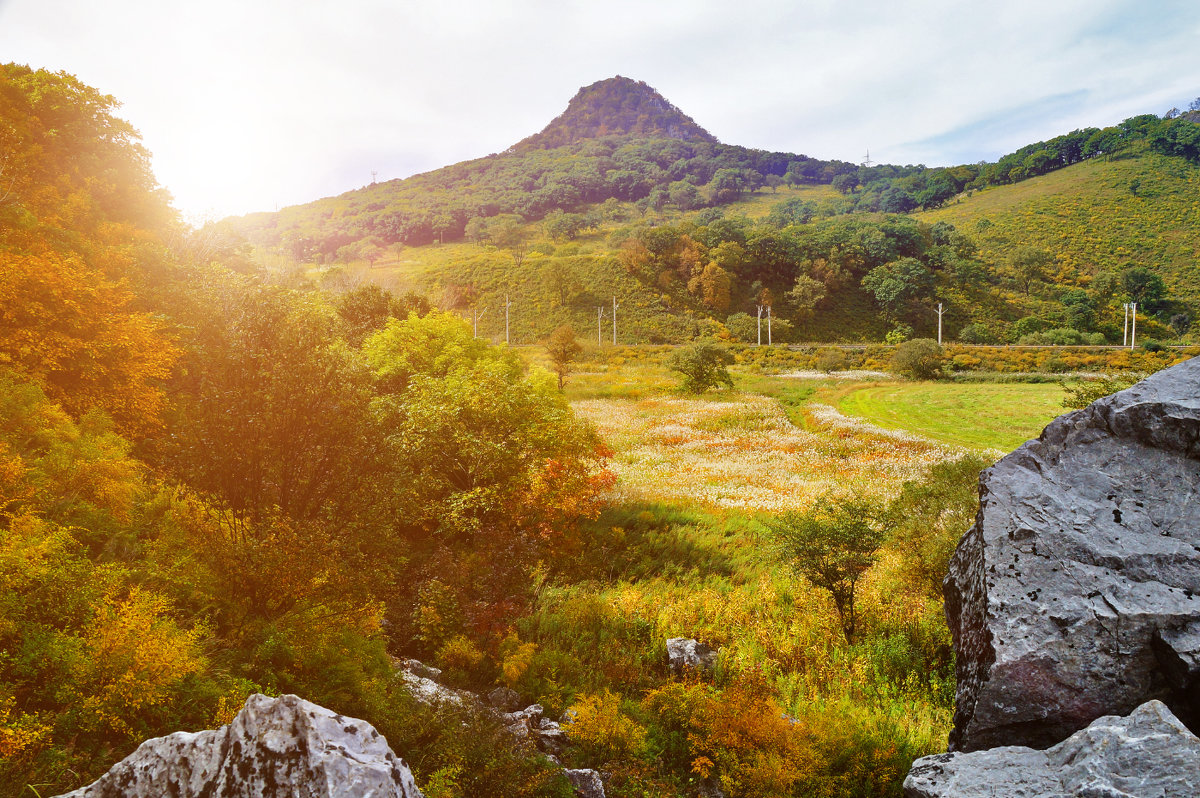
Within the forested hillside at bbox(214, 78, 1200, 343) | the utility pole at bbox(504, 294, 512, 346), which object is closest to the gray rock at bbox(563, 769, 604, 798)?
the utility pole at bbox(504, 294, 512, 346)

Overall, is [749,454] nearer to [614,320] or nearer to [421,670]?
[421,670]

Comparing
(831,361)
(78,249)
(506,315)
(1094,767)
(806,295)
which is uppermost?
(806,295)

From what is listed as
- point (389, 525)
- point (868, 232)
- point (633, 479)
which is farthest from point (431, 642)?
point (868, 232)

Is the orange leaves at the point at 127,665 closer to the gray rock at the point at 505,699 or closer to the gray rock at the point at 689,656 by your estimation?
the gray rock at the point at 505,699

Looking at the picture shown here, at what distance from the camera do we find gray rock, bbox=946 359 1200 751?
204 inches

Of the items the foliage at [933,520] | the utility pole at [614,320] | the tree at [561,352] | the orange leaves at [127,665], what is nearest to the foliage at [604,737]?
the orange leaves at [127,665]

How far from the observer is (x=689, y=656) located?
1194 cm

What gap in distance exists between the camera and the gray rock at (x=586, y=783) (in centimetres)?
753

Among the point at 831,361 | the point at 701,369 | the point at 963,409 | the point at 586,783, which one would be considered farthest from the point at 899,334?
the point at 586,783

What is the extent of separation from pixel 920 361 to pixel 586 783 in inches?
2749

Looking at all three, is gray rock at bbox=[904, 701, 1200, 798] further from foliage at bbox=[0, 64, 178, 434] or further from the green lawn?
the green lawn

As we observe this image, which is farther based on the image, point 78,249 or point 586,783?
point 78,249

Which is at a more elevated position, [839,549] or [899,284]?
[899,284]

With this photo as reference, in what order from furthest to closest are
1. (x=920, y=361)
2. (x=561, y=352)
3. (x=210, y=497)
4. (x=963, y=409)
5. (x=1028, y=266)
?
(x=1028, y=266)
(x=920, y=361)
(x=561, y=352)
(x=963, y=409)
(x=210, y=497)
